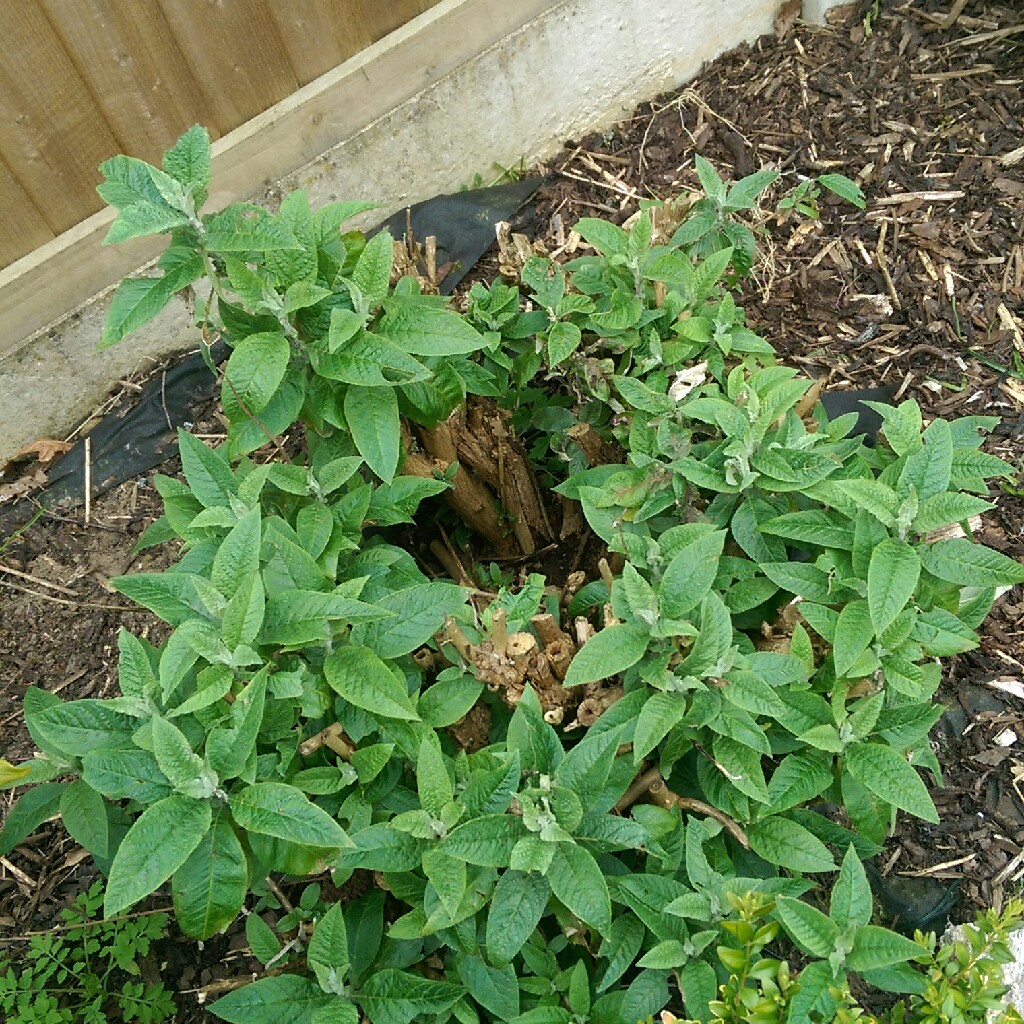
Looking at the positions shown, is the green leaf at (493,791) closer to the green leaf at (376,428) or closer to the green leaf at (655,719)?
the green leaf at (655,719)

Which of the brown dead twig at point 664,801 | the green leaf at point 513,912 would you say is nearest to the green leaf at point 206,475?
the green leaf at point 513,912

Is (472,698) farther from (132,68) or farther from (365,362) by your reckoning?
(132,68)

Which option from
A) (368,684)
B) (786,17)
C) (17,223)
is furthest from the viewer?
(786,17)

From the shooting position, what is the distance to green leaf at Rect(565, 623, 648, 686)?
1821 millimetres

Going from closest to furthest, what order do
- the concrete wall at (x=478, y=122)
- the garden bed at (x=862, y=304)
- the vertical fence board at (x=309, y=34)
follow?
the garden bed at (x=862, y=304) → the vertical fence board at (x=309, y=34) → the concrete wall at (x=478, y=122)

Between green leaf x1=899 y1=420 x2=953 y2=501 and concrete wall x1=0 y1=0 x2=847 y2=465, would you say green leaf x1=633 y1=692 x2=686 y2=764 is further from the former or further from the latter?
concrete wall x1=0 y1=0 x2=847 y2=465

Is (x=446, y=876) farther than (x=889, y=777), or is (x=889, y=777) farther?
(x=889, y=777)

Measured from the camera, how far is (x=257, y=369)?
1.93 meters

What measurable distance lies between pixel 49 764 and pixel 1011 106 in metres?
3.88

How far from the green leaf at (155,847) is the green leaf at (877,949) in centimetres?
113

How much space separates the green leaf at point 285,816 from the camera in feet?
5.10

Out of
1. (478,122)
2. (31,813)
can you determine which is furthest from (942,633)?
(478,122)

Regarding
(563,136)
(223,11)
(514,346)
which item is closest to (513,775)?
(514,346)

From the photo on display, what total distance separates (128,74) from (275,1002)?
2.86 metres
